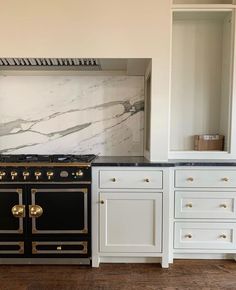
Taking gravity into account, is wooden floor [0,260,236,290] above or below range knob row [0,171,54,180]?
below

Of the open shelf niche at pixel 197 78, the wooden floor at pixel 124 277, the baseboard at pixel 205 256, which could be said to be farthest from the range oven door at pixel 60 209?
the open shelf niche at pixel 197 78

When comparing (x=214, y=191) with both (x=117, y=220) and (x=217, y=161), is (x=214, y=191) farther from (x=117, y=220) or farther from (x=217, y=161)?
(x=117, y=220)

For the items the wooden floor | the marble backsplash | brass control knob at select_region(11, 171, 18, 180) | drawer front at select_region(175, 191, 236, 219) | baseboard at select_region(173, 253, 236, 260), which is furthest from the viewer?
the marble backsplash

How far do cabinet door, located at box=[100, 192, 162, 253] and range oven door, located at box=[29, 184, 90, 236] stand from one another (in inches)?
5.9

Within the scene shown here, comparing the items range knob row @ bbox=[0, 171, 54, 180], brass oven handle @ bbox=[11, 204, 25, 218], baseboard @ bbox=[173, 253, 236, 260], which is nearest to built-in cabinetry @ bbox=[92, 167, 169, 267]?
baseboard @ bbox=[173, 253, 236, 260]

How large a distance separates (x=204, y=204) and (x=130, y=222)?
0.65 metres

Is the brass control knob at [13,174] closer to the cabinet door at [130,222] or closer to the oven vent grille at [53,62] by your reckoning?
the cabinet door at [130,222]

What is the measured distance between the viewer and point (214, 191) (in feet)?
7.57

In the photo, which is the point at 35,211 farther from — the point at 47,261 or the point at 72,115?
the point at 72,115

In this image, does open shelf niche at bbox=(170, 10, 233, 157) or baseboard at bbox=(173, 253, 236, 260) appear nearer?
baseboard at bbox=(173, 253, 236, 260)

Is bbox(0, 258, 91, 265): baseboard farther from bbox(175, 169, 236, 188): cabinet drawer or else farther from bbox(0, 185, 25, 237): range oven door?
bbox(175, 169, 236, 188): cabinet drawer

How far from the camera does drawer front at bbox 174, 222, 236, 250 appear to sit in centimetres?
233

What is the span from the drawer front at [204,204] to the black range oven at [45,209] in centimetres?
78

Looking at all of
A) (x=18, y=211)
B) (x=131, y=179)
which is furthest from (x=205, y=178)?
(x=18, y=211)
